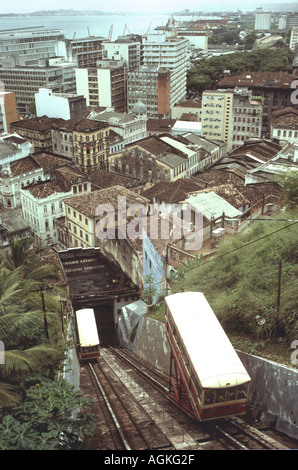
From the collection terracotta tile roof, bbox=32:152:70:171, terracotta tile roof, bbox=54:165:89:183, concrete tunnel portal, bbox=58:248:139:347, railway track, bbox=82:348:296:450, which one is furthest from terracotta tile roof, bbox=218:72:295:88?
railway track, bbox=82:348:296:450

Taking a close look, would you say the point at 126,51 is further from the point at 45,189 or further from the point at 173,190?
the point at 45,189

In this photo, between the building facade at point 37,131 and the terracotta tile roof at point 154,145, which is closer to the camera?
the terracotta tile roof at point 154,145

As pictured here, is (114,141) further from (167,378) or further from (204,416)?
(204,416)

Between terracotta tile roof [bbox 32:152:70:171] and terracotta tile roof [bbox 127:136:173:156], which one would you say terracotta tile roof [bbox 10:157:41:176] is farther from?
terracotta tile roof [bbox 127:136:173:156]

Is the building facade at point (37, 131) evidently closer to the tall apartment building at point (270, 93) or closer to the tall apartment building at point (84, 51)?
the tall apartment building at point (270, 93)

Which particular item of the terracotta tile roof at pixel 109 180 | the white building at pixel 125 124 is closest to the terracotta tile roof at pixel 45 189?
the terracotta tile roof at pixel 109 180

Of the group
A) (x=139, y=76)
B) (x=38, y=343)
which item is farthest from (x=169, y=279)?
(x=139, y=76)

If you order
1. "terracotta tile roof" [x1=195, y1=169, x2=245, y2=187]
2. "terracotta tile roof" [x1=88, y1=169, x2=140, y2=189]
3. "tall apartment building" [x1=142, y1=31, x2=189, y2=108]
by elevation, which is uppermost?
"tall apartment building" [x1=142, y1=31, x2=189, y2=108]
